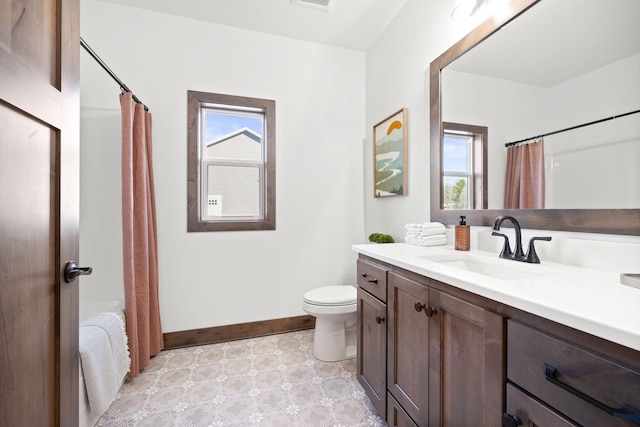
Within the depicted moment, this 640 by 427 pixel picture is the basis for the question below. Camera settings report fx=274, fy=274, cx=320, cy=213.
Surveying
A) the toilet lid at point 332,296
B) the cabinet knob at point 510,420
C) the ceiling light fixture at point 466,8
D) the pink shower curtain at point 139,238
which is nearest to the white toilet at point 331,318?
the toilet lid at point 332,296

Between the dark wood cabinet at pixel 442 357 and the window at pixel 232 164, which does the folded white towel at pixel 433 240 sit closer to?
the dark wood cabinet at pixel 442 357

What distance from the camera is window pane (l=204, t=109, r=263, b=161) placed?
242 centimetres

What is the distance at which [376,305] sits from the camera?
1393 millimetres

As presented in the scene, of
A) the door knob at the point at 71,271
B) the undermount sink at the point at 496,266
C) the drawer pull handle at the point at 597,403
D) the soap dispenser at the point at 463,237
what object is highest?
the soap dispenser at the point at 463,237

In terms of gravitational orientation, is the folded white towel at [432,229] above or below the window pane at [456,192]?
below

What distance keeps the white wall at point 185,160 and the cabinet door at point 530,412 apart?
1.97 m

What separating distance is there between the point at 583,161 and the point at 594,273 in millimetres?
418

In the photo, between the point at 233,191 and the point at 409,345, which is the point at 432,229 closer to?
the point at 409,345

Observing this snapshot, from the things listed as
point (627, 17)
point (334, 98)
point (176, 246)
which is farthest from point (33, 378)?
point (334, 98)

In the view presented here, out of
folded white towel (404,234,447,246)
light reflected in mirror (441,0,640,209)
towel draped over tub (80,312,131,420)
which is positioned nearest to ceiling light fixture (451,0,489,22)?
light reflected in mirror (441,0,640,209)

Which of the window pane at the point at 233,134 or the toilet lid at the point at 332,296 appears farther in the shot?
the window pane at the point at 233,134

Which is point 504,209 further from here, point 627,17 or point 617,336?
point 617,336

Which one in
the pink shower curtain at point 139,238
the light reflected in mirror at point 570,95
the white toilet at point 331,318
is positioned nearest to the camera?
the light reflected in mirror at point 570,95

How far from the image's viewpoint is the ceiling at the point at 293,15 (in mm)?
2082
